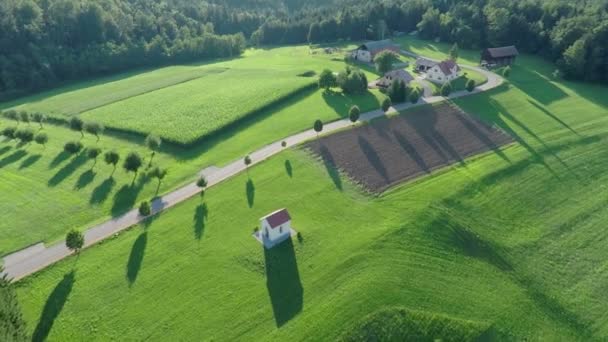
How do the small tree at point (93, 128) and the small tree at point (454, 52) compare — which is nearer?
the small tree at point (93, 128)

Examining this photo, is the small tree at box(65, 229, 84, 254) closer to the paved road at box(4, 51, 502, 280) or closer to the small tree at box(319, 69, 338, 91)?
the paved road at box(4, 51, 502, 280)

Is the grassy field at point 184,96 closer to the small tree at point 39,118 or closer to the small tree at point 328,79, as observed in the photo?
the small tree at point 39,118

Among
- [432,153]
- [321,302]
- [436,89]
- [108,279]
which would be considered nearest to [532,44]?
[436,89]

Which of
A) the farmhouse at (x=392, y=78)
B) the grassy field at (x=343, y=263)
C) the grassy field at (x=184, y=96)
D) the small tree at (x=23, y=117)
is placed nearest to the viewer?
the grassy field at (x=343, y=263)

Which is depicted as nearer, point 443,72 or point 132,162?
point 132,162

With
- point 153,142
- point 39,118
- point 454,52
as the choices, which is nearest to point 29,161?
point 39,118

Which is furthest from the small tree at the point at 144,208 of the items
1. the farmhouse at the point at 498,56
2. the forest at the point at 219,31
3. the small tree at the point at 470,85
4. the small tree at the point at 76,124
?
the farmhouse at the point at 498,56

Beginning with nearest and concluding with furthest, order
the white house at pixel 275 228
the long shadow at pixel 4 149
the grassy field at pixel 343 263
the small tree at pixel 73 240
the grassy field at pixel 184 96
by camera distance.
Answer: the grassy field at pixel 343 263 < the small tree at pixel 73 240 < the white house at pixel 275 228 < the long shadow at pixel 4 149 < the grassy field at pixel 184 96

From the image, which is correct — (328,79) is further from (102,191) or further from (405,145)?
(102,191)
